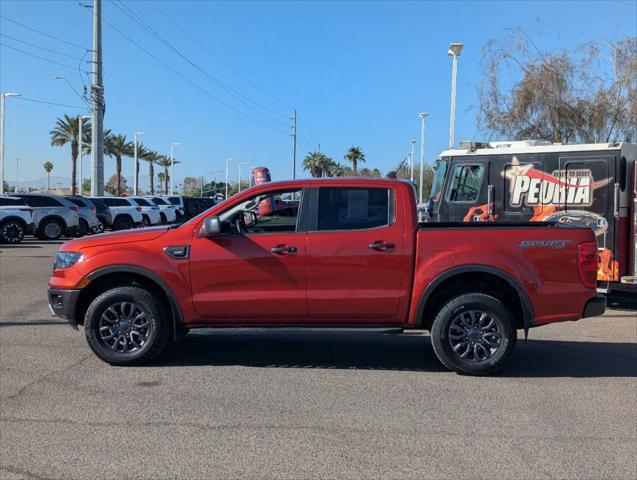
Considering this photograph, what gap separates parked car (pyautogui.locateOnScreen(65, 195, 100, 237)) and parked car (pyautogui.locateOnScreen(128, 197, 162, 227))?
5.22m

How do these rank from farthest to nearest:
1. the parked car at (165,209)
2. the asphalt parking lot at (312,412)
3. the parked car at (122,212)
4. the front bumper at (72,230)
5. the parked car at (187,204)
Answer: the parked car at (187,204) < the parked car at (165,209) < the parked car at (122,212) < the front bumper at (72,230) < the asphalt parking lot at (312,412)

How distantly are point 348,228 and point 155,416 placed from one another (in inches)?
99.3

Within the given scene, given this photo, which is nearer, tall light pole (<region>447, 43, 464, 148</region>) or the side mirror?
the side mirror

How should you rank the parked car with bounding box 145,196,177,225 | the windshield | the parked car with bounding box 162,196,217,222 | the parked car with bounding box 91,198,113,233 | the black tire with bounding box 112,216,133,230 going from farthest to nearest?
the parked car with bounding box 162,196,217,222 < the parked car with bounding box 145,196,177,225 < the black tire with bounding box 112,216,133,230 < the parked car with bounding box 91,198,113,233 < the windshield

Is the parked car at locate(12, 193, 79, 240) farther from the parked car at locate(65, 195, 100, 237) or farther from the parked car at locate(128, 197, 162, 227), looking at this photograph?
the parked car at locate(128, 197, 162, 227)

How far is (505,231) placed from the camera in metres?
6.02

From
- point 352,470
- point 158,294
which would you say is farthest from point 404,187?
point 352,470

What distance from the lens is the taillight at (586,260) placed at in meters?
5.97

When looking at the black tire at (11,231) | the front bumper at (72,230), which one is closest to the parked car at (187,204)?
the front bumper at (72,230)

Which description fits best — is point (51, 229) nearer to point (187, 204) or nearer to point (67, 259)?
point (187, 204)

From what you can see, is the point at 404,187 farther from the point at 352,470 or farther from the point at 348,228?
the point at 352,470

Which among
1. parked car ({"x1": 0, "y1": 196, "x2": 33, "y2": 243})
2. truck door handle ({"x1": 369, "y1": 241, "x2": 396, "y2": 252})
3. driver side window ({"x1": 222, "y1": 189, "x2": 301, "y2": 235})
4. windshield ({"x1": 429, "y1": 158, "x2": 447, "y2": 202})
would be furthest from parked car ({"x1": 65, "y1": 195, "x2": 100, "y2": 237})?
truck door handle ({"x1": 369, "y1": 241, "x2": 396, "y2": 252})

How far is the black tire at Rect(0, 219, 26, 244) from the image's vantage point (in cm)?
2047

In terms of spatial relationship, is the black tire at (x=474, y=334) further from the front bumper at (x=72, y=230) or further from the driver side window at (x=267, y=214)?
the front bumper at (x=72, y=230)
